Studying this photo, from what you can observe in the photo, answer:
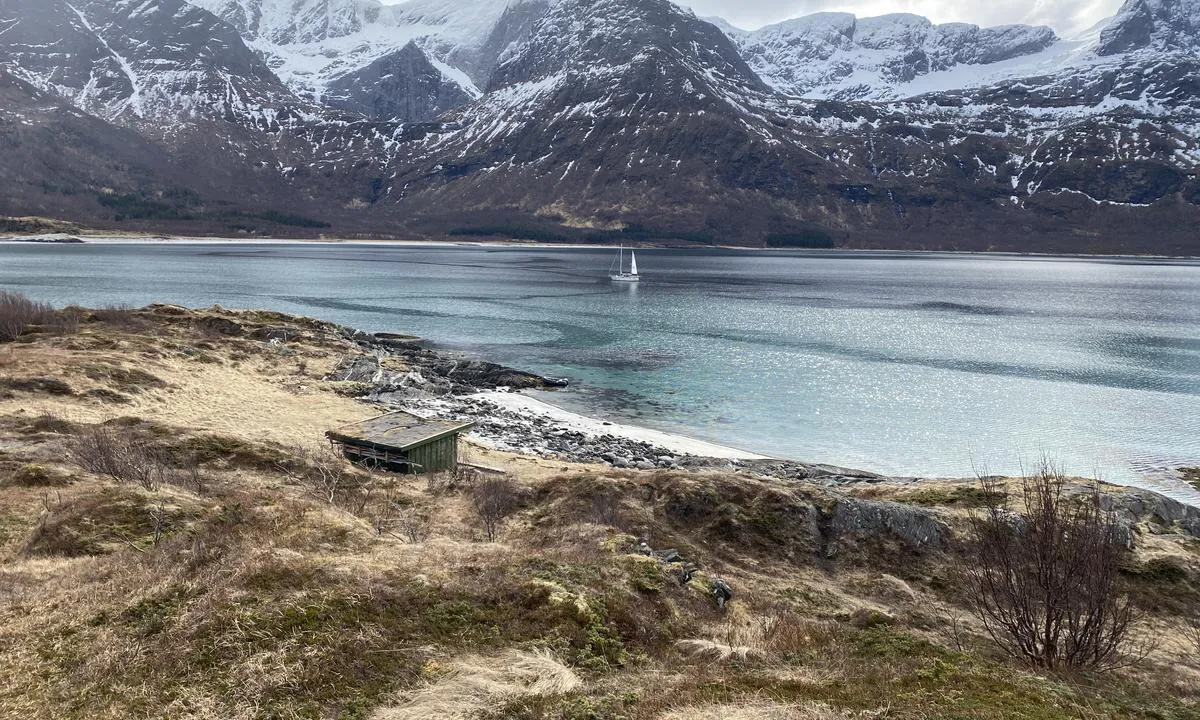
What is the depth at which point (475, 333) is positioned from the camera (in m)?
80.0

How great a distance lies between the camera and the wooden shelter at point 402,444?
78.6 feet

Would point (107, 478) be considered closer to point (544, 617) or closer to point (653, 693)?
point (544, 617)

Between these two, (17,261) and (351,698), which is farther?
(17,261)

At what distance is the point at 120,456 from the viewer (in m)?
18.7

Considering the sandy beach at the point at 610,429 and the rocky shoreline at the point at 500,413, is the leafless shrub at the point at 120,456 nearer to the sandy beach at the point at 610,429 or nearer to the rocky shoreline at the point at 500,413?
the rocky shoreline at the point at 500,413

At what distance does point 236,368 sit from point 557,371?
25.7m

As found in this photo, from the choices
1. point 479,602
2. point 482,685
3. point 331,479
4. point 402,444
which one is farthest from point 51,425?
point 482,685

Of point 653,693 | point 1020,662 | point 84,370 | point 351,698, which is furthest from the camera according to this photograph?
point 84,370

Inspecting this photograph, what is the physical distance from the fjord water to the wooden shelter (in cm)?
1991

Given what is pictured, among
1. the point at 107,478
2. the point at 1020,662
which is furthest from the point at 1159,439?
the point at 107,478

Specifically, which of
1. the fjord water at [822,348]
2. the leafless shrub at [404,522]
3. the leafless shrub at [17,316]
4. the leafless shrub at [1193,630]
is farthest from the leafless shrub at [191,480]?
the leafless shrub at [17,316]

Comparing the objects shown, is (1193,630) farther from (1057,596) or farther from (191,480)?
(191,480)

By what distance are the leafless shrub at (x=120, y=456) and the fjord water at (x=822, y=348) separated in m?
28.8

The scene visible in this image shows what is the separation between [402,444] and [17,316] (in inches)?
1629
